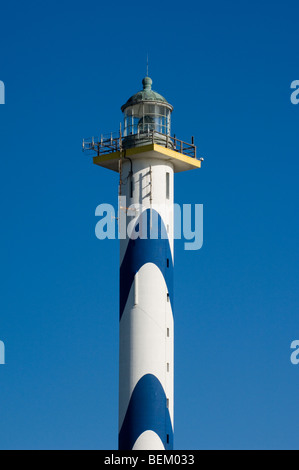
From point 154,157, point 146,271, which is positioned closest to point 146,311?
point 146,271

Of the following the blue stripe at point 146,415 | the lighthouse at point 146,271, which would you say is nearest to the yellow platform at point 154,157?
the lighthouse at point 146,271

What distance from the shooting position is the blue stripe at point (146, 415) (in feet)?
257

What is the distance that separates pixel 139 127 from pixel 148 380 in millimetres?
15743

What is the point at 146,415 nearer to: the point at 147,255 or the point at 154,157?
the point at 147,255

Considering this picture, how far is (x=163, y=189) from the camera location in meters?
82.1

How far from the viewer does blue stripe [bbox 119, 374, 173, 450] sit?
78312mm

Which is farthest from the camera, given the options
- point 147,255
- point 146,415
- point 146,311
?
point 147,255

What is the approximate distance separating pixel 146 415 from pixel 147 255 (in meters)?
9.29

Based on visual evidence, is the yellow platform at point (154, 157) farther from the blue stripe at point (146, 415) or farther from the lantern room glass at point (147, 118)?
the blue stripe at point (146, 415)

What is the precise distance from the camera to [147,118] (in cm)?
8419

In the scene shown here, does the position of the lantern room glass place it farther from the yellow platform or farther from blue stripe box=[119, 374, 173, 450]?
blue stripe box=[119, 374, 173, 450]
